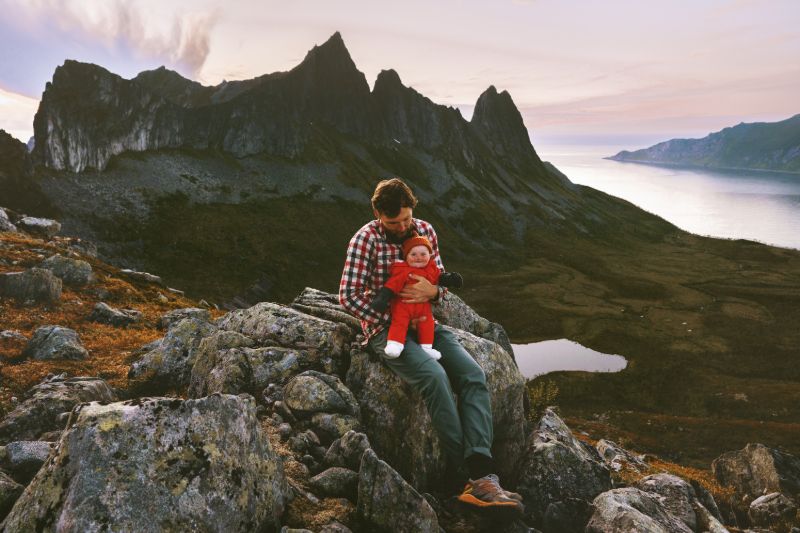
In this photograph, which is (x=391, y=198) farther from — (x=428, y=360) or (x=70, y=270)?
(x=70, y=270)

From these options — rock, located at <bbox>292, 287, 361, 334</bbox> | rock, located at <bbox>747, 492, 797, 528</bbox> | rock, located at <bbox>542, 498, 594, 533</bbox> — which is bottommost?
rock, located at <bbox>747, 492, 797, 528</bbox>

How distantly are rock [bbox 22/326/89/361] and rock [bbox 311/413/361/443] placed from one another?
9887 mm

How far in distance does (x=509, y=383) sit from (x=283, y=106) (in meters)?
133

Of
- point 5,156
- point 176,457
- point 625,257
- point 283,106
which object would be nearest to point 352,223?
point 283,106

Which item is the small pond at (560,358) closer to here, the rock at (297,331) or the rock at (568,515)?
the rock at (568,515)

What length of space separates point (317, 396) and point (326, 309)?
3.70 m

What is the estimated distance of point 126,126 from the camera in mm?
87188

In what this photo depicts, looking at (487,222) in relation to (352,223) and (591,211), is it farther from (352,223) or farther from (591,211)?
(591,211)

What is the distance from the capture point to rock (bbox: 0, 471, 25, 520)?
5609mm

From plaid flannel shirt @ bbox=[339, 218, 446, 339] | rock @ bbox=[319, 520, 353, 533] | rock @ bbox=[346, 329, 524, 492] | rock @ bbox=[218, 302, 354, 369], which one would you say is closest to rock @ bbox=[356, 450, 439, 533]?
rock @ bbox=[319, 520, 353, 533]

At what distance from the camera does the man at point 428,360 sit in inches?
293

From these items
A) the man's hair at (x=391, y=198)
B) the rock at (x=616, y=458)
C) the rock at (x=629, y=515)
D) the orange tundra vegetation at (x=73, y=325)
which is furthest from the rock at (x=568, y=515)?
the orange tundra vegetation at (x=73, y=325)

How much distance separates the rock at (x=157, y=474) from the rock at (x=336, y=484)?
77 cm

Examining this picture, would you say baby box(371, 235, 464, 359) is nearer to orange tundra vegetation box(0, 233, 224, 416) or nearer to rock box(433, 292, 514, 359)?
rock box(433, 292, 514, 359)
